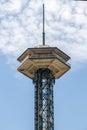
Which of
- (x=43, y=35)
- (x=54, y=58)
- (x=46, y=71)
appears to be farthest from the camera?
(x=43, y=35)

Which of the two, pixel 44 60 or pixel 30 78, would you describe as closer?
pixel 44 60

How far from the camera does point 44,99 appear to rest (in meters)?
138

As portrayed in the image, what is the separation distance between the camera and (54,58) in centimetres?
13388

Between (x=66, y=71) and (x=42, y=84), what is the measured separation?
8.63m

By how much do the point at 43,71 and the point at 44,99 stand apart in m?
9.85

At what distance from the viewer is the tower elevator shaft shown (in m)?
134

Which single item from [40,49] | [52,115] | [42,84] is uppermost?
[40,49]

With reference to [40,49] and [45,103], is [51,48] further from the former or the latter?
[45,103]

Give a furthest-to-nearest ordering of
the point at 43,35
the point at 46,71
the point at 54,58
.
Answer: the point at 43,35 < the point at 46,71 < the point at 54,58

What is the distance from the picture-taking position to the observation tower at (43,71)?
5310 inches

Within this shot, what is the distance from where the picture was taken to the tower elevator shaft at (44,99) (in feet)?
440

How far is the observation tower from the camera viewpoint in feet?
443

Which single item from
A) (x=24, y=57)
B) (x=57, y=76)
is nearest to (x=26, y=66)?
(x=24, y=57)

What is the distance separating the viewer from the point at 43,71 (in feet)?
470
